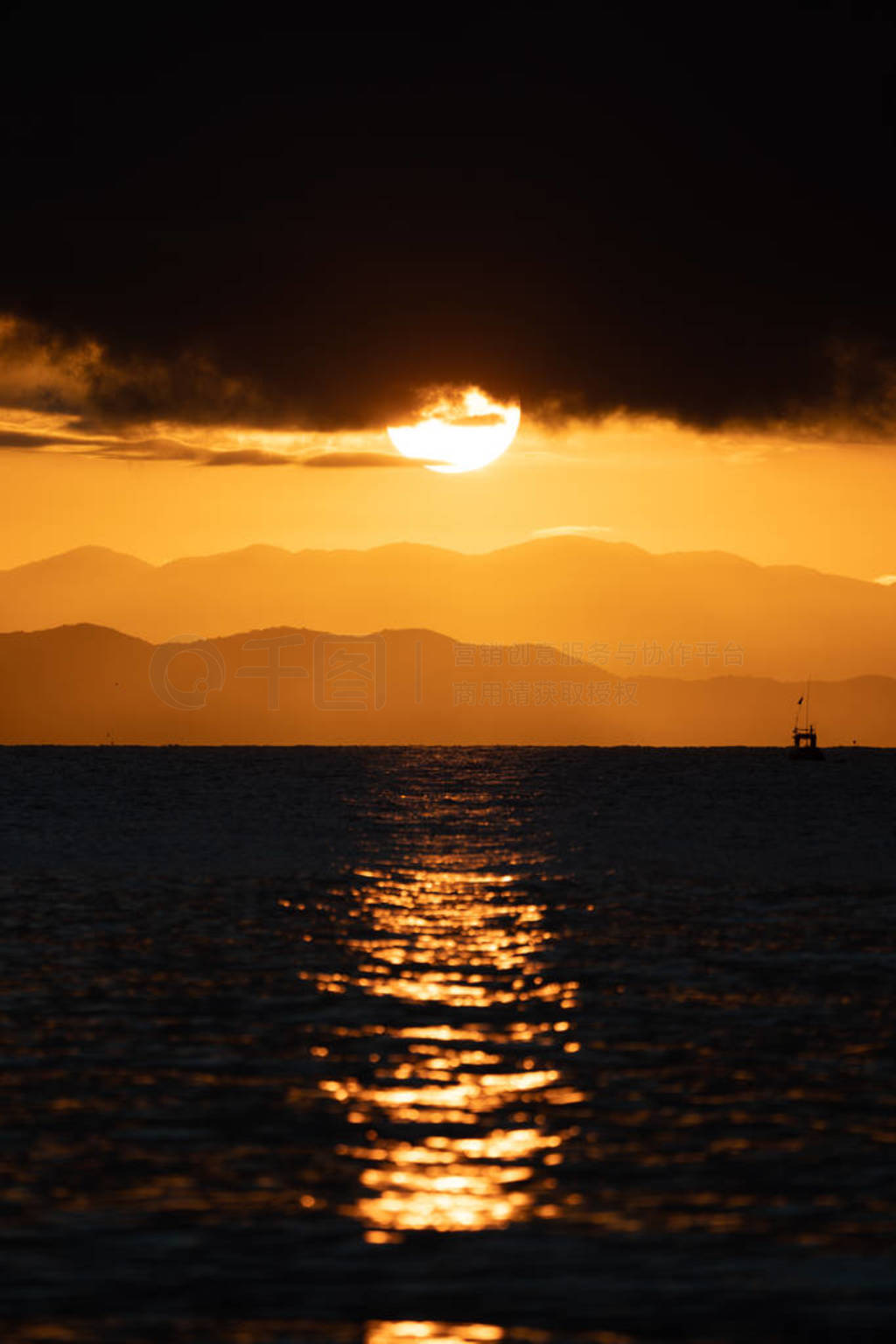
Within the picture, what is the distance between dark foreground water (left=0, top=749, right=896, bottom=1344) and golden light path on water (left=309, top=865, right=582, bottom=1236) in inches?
3.2

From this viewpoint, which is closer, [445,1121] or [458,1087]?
[445,1121]

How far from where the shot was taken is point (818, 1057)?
28.1 metres

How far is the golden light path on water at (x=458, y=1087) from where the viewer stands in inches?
762

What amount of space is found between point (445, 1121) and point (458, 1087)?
240cm

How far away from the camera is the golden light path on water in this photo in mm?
19344

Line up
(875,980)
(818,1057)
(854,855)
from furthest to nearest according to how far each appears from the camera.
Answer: (854,855)
(875,980)
(818,1057)

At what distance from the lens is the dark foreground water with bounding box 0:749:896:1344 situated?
16.2 metres

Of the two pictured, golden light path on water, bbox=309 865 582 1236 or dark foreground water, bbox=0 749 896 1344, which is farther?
golden light path on water, bbox=309 865 582 1236

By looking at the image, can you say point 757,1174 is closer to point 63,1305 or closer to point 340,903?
point 63,1305

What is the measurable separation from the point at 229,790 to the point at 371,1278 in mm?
159049

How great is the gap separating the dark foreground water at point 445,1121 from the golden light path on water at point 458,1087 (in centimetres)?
8

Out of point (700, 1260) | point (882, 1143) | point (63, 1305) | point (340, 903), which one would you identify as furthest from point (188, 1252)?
point (340, 903)

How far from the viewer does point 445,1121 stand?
23250mm

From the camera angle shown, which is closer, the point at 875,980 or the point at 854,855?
the point at 875,980
